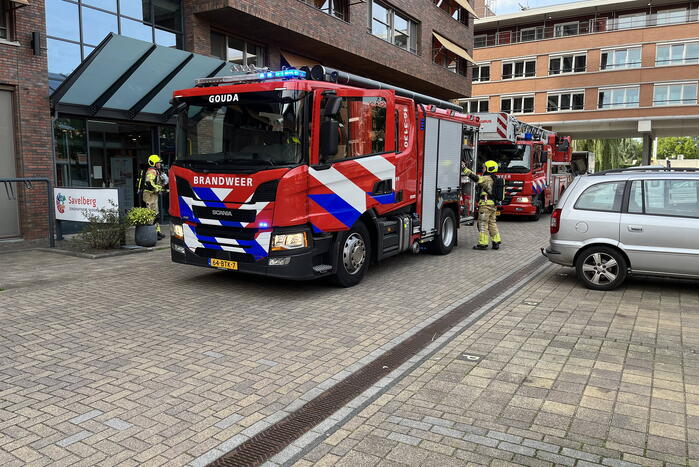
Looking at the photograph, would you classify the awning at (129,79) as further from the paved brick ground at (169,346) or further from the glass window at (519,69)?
the glass window at (519,69)

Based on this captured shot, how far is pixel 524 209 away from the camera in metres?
17.5

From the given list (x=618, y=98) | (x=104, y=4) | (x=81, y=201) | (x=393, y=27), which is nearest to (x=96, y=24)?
(x=104, y=4)

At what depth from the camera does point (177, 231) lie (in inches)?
298

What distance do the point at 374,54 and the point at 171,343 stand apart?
17.1 metres

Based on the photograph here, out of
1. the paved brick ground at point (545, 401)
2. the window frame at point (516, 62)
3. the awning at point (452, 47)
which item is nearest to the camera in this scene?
the paved brick ground at point (545, 401)

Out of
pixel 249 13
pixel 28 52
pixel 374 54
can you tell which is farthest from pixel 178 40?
pixel 374 54

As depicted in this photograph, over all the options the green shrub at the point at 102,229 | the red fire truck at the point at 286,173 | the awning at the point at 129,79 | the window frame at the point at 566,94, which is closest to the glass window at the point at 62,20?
the awning at the point at 129,79

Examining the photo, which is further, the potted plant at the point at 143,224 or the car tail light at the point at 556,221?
the potted plant at the point at 143,224

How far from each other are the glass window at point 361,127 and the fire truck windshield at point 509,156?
32.8ft

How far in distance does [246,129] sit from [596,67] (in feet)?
131

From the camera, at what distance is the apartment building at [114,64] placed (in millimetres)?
11273

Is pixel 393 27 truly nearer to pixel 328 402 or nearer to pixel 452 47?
pixel 452 47

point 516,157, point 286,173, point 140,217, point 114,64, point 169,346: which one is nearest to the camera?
point 169,346

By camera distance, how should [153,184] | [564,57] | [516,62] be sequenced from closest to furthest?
[153,184] < [564,57] < [516,62]
